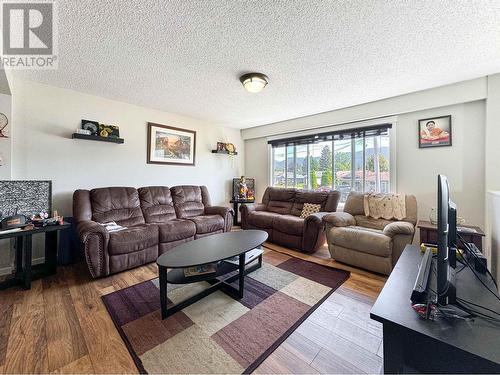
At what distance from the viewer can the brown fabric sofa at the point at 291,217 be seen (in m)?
3.09

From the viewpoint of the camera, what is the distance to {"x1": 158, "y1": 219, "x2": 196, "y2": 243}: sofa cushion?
2.79 metres

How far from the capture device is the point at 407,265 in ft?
4.40

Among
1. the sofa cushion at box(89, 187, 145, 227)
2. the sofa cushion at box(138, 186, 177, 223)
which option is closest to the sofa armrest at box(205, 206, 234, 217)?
→ the sofa cushion at box(138, 186, 177, 223)

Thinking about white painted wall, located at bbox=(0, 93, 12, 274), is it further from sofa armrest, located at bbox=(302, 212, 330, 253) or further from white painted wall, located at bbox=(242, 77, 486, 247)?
white painted wall, located at bbox=(242, 77, 486, 247)

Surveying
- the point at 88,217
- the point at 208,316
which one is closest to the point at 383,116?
the point at 208,316

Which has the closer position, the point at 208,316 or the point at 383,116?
the point at 208,316

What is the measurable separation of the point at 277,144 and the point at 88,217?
12.0ft

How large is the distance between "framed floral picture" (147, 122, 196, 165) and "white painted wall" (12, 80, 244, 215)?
4.0 inches

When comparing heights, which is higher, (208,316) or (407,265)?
(407,265)

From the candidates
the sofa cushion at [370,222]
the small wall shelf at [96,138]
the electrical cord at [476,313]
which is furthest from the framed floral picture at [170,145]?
the electrical cord at [476,313]

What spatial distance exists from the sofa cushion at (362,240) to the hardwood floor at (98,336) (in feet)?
1.27

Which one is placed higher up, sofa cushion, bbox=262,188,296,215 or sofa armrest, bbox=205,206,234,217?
sofa cushion, bbox=262,188,296,215

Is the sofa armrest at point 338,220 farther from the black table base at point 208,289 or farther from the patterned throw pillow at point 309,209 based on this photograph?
the black table base at point 208,289

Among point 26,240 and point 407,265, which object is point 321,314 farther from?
point 26,240
